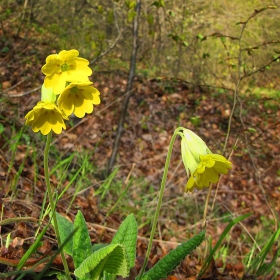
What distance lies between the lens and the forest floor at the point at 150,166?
7.79ft

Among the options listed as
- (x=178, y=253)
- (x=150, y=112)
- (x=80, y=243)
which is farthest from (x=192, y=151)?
(x=150, y=112)

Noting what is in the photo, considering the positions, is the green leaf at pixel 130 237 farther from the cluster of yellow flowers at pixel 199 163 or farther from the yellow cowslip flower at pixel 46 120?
the yellow cowslip flower at pixel 46 120

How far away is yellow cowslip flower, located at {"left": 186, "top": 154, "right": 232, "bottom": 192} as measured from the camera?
1.25m

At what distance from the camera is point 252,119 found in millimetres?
7316

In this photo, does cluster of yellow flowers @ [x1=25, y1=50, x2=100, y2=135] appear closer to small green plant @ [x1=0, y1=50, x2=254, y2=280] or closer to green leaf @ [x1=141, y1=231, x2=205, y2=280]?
small green plant @ [x1=0, y1=50, x2=254, y2=280]

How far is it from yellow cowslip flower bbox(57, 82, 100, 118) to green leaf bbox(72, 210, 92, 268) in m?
0.46

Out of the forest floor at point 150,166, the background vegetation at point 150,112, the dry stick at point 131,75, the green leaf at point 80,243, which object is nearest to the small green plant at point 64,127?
the green leaf at point 80,243

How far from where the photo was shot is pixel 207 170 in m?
1.32

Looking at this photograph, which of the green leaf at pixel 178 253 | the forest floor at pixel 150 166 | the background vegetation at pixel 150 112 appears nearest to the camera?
the green leaf at pixel 178 253

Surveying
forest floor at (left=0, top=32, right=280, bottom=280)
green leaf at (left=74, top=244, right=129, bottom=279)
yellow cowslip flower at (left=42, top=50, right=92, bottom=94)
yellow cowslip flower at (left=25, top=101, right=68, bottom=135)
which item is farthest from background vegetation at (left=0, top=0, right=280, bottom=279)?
yellow cowslip flower at (left=42, top=50, right=92, bottom=94)

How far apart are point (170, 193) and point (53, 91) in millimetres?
3448

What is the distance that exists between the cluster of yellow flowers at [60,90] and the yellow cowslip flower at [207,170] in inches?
18.6

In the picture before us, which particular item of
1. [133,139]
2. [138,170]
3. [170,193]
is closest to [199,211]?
[170,193]

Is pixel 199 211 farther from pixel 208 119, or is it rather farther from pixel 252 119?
pixel 252 119
